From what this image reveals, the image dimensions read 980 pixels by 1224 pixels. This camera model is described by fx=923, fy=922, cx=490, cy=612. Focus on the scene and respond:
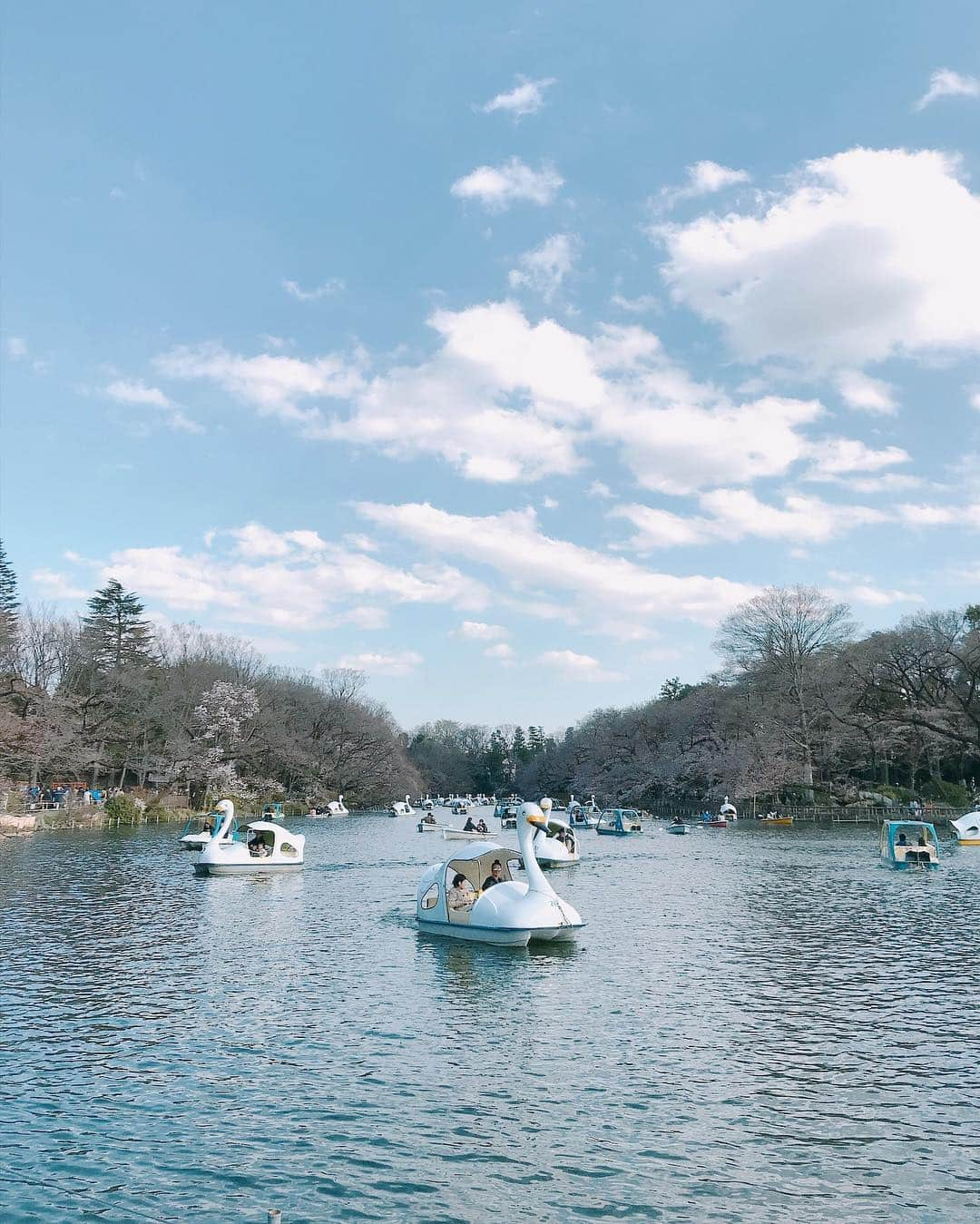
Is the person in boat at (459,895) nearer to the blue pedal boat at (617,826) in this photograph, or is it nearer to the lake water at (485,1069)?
the lake water at (485,1069)

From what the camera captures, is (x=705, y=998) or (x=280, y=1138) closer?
(x=280, y=1138)

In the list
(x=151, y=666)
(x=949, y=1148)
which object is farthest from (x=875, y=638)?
(x=949, y=1148)

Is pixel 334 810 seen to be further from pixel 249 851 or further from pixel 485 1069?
pixel 485 1069

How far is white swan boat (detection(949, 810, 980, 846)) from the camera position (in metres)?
63.5

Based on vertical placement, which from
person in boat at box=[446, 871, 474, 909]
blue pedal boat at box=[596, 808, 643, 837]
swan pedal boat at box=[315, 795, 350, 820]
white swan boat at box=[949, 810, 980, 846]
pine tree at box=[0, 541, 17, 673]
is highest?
pine tree at box=[0, 541, 17, 673]

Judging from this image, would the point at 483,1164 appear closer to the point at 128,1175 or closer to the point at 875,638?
the point at 128,1175

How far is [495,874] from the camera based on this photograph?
30078 mm

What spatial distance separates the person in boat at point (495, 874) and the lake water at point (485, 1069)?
3098 mm

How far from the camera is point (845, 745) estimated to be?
96.9 metres

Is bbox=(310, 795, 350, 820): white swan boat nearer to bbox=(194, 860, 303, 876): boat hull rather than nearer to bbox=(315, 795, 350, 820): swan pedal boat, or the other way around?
bbox=(315, 795, 350, 820): swan pedal boat

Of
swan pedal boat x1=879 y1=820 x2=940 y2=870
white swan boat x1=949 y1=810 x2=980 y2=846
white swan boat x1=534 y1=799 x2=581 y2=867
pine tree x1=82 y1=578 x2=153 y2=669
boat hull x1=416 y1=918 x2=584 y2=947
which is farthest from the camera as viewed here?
pine tree x1=82 y1=578 x2=153 y2=669

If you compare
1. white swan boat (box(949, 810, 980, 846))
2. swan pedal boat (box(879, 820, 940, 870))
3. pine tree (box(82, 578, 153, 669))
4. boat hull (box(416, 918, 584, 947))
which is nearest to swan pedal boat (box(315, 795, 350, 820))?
pine tree (box(82, 578, 153, 669))

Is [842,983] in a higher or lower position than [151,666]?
lower

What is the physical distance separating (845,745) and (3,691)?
80.6m
